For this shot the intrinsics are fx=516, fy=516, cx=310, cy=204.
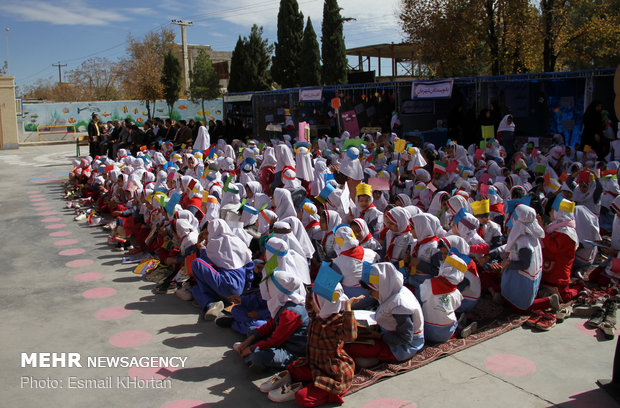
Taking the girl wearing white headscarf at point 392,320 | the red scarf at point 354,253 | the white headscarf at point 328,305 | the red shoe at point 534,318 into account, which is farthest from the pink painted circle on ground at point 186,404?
the red shoe at point 534,318

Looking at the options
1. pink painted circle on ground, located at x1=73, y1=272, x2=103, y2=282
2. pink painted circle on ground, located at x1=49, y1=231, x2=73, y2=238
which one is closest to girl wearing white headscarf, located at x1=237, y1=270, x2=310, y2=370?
pink painted circle on ground, located at x1=73, y1=272, x2=103, y2=282

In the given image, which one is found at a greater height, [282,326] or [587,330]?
[282,326]

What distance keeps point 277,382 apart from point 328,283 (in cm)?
87

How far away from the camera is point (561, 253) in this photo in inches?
203

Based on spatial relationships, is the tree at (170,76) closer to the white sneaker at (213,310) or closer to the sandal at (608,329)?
the white sneaker at (213,310)

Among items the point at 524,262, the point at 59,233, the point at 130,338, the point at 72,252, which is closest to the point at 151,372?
the point at 130,338

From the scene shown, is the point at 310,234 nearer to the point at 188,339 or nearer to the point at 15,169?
the point at 188,339

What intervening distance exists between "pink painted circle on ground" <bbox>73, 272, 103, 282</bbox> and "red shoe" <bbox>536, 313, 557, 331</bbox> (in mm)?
5189

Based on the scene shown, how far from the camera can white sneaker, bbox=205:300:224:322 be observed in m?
5.16

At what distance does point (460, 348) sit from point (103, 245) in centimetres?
605

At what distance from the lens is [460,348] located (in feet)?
14.3

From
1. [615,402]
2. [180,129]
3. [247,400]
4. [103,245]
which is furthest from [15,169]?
[615,402]

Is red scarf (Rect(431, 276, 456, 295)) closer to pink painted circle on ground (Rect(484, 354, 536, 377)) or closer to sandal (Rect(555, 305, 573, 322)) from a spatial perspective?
pink painted circle on ground (Rect(484, 354, 536, 377))

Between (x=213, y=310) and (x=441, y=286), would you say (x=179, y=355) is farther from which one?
(x=441, y=286)
